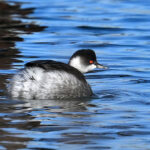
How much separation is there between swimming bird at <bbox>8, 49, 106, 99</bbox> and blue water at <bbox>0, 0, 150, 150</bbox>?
13cm

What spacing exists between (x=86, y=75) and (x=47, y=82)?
275 centimetres

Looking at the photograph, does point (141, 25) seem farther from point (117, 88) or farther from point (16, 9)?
point (117, 88)

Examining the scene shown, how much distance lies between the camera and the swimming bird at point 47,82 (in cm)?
934

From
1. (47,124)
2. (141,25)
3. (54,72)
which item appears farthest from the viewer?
(141,25)

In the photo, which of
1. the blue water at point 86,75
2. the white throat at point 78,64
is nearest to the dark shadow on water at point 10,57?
the blue water at point 86,75

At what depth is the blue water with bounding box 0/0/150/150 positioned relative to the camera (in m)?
7.57

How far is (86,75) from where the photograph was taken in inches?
475

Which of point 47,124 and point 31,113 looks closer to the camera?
point 47,124

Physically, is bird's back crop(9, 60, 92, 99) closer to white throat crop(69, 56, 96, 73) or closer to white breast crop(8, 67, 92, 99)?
white breast crop(8, 67, 92, 99)

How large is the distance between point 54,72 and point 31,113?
87 centimetres

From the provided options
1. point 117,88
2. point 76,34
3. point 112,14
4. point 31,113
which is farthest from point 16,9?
point 31,113

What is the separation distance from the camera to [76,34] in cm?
1731

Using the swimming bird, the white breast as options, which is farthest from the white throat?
the white breast

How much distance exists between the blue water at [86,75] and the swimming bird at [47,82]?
0.13m
